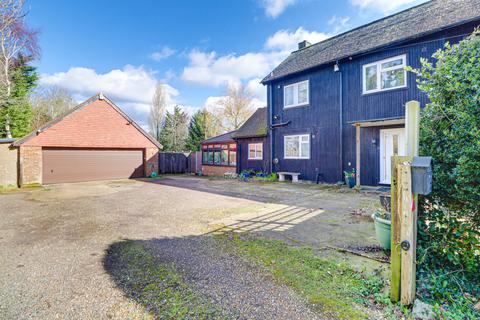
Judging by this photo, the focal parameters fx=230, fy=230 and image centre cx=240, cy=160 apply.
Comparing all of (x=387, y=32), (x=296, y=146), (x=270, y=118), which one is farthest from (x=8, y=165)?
(x=387, y=32)

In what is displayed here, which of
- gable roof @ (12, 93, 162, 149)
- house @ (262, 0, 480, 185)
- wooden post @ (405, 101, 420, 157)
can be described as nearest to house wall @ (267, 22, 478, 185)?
house @ (262, 0, 480, 185)

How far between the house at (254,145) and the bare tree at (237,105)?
13635 mm

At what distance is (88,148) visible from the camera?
1375 centimetres

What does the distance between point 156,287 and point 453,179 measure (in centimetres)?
340

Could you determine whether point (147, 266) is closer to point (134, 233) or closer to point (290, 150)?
point (134, 233)

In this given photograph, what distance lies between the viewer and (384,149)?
9.20 metres

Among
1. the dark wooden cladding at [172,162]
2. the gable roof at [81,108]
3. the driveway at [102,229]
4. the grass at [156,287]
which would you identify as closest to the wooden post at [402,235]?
the driveway at [102,229]

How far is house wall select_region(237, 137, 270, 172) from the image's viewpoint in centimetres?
1401

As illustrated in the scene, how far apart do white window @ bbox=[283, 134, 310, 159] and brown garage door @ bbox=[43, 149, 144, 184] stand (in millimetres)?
9976

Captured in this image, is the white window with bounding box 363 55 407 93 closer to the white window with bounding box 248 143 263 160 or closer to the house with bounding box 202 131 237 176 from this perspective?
the white window with bounding box 248 143 263 160

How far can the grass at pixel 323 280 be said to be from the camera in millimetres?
2242

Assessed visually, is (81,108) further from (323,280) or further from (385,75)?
(385,75)

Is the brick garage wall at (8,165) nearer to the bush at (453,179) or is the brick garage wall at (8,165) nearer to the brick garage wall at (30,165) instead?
the brick garage wall at (30,165)

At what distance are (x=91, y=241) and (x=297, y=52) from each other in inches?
563
